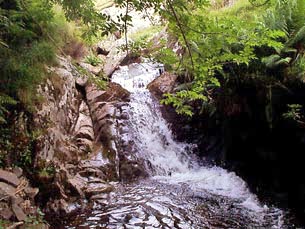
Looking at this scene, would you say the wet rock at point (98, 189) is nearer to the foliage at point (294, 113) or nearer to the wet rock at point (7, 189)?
the wet rock at point (7, 189)

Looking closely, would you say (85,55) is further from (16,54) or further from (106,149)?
(16,54)

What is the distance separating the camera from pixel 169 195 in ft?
18.7

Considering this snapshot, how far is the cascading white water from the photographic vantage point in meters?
5.78

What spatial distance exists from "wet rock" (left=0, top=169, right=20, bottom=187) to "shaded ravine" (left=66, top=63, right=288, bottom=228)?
0.92m

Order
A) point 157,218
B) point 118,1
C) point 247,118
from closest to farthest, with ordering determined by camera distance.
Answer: point 118,1, point 157,218, point 247,118

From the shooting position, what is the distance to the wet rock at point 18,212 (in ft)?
13.4

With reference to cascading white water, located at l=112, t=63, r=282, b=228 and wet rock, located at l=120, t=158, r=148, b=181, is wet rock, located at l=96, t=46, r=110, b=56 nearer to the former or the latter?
cascading white water, located at l=112, t=63, r=282, b=228

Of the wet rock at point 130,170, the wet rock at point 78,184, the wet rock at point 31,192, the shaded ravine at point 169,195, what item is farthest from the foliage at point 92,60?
the wet rock at point 31,192

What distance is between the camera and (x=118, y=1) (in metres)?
2.36

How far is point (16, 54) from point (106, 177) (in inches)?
110

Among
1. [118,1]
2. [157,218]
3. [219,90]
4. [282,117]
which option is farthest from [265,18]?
[118,1]

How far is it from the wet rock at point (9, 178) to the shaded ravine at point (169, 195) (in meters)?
0.92

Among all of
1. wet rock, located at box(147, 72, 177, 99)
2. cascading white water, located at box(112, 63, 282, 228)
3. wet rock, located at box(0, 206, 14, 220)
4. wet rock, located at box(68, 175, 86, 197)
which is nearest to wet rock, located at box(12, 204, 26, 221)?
wet rock, located at box(0, 206, 14, 220)

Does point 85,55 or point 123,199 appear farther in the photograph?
point 85,55
